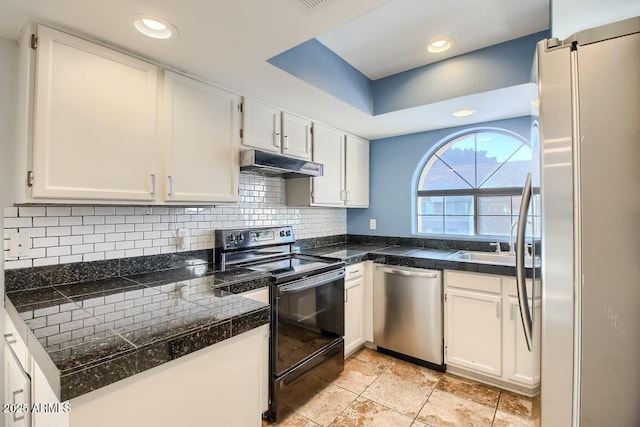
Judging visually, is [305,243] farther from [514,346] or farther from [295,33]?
[295,33]

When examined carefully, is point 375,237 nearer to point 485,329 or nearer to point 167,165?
point 485,329

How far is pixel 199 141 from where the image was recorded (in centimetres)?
187

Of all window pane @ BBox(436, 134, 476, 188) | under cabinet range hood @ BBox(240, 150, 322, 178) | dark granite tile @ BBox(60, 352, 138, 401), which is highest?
window pane @ BBox(436, 134, 476, 188)

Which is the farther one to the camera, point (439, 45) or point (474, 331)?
point (474, 331)

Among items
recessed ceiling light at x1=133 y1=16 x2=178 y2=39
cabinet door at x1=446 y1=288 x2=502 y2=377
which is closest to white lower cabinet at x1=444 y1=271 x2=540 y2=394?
cabinet door at x1=446 y1=288 x2=502 y2=377

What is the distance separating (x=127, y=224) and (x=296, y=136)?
140 cm

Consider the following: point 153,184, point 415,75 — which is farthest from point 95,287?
point 415,75

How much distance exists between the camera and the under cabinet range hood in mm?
2035

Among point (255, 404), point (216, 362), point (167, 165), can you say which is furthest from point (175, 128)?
point (255, 404)

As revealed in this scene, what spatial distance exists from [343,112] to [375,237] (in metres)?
1.54

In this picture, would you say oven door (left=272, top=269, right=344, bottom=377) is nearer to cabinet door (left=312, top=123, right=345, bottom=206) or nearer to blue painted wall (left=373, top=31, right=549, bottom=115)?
cabinet door (left=312, top=123, right=345, bottom=206)

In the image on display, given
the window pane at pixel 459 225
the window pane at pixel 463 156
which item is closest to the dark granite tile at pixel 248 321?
the window pane at pixel 459 225

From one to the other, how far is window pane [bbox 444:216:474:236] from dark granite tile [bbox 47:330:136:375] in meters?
3.00

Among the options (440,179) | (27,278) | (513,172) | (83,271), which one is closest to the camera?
(27,278)
